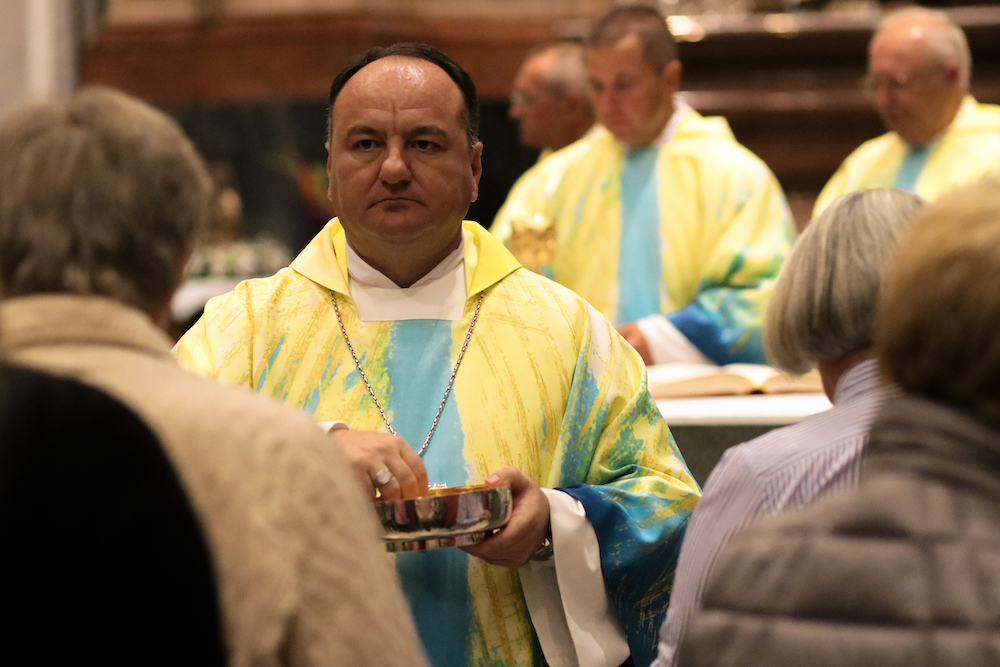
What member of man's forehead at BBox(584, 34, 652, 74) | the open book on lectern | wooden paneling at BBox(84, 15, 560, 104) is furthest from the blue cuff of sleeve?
wooden paneling at BBox(84, 15, 560, 104)

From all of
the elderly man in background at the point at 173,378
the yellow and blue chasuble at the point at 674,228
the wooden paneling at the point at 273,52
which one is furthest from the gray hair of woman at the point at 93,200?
the wooden paneling at the point at 273,52

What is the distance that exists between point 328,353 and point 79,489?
1.27 m

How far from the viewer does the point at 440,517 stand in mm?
2115

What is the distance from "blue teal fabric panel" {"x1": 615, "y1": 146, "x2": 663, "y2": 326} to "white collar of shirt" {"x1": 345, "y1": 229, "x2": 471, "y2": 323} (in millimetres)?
2084

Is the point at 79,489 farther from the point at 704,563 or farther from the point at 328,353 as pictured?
the point at 328,353

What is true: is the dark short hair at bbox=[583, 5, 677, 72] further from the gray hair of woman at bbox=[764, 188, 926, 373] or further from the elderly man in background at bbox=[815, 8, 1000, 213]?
the gray hair of woman at bbox=[764, 188, 926, 373]

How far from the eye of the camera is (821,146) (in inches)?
268

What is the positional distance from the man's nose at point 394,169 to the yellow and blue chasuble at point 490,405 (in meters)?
0.26

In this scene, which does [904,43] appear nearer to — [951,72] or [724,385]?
[951,72]

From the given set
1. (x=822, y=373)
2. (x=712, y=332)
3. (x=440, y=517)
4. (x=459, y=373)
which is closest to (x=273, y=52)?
(x=712, y=332)

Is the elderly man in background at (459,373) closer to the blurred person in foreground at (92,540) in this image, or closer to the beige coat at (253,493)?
the beige coat at (253,493)

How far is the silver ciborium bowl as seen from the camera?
210cm

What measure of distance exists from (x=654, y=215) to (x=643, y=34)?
0.65m

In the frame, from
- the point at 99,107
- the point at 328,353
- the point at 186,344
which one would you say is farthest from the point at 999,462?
the point at 186,344
